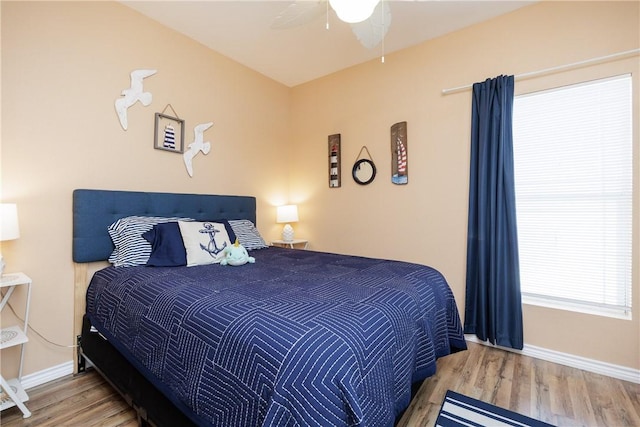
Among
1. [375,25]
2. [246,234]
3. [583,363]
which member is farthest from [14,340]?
[583,363]

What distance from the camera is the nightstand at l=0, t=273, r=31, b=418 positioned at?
1.61 metres

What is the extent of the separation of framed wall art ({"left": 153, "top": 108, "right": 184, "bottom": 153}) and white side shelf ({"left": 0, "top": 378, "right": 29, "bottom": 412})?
71.7 inches

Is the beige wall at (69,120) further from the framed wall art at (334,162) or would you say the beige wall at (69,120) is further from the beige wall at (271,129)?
the framed wall art at (334,162)

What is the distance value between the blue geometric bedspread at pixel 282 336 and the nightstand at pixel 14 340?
0.35 m

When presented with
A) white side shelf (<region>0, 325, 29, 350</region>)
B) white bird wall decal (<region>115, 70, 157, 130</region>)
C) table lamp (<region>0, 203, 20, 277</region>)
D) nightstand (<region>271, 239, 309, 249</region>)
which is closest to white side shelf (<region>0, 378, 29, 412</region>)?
white side shelf (<region>0, 325, 29, 350</region>)

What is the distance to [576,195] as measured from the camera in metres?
2.24

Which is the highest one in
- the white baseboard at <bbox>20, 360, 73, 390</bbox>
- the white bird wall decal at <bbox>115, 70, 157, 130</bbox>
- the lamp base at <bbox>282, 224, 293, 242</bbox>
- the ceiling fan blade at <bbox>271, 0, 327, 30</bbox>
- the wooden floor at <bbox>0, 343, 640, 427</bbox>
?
the ceiling fan blade at <bbox>271, 0, 327, 30</bbox>

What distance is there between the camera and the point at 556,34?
229 centimetres

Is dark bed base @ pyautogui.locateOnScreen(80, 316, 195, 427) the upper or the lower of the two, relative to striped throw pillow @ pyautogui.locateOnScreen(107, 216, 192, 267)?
lower

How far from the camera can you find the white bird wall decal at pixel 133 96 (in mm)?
2359

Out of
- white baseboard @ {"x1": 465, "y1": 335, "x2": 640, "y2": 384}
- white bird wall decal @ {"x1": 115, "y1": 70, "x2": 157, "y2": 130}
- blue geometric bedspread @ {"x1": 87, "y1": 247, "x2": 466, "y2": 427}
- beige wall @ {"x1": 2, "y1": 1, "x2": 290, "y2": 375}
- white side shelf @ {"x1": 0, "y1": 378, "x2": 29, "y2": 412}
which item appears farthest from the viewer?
white bird wall decal @ {"x1": 115, "y1": 70, "x2": 157, "y2": 130}

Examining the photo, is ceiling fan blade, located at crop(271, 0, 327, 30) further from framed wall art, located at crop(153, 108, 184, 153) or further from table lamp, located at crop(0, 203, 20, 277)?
table lamp, located at crop(0, 203, 20, 277)

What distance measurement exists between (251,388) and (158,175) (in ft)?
7.39

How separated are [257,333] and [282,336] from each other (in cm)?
10
